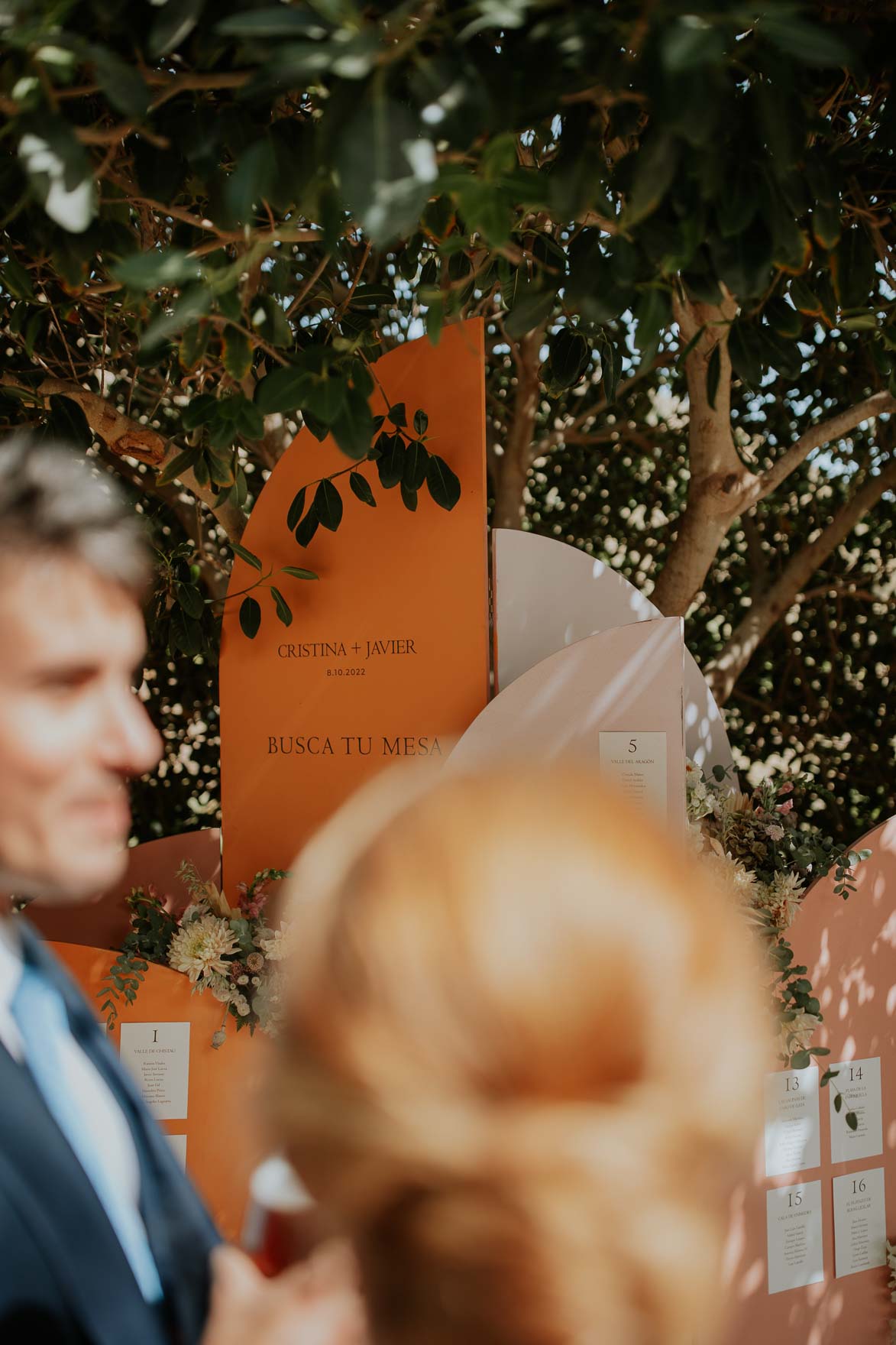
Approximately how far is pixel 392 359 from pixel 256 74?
1.41 m

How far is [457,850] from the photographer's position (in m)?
0.56

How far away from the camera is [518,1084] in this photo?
0.51 m

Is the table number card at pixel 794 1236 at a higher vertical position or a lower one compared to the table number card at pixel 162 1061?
lower

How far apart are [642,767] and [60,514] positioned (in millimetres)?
1453

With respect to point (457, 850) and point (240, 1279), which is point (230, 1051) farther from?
Answer: point (457, 850)

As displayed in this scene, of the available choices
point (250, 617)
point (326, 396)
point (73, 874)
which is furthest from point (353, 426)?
point (250, 617)

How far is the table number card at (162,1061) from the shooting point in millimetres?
2070

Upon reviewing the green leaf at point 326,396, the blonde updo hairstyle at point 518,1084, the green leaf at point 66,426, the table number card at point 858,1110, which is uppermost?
the green leaf at point 66,426

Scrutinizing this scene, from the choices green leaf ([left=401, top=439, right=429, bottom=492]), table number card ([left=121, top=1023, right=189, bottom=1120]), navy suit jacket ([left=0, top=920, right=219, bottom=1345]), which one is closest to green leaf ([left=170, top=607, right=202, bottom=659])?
green leaf ([left=401, top=439, right=429, bottom=492])

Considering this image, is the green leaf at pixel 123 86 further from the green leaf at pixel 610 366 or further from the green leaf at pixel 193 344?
the green leaf at pixel 610 366

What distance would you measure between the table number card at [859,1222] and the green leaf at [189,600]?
1.95 meters

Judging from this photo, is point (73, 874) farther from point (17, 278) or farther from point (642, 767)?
point (642, 767)

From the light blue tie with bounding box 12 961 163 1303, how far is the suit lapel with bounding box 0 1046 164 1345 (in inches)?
1.3

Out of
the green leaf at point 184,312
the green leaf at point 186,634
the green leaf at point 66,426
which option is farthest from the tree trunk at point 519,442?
the green leaf at point 184,312
